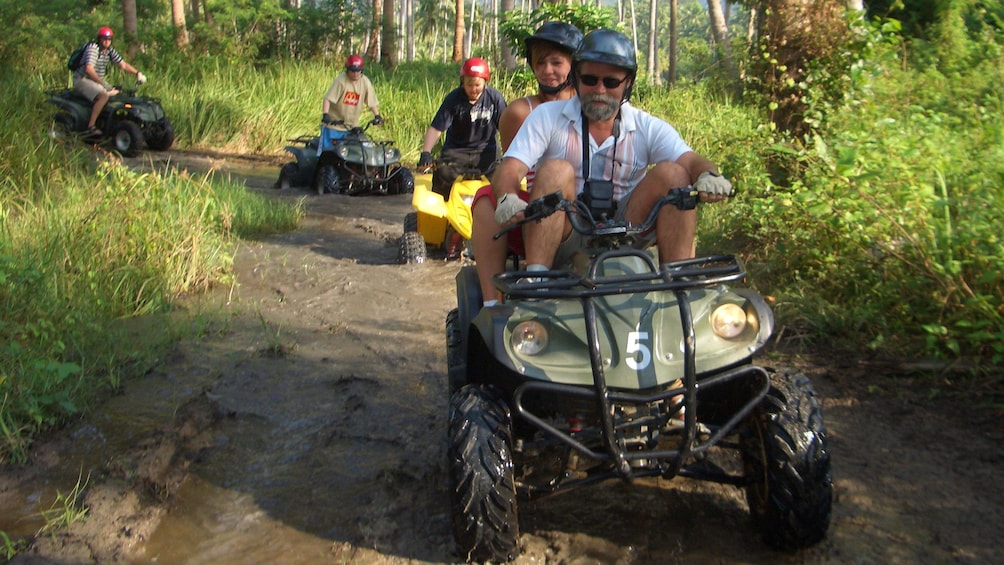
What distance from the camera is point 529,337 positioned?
3.27 meters

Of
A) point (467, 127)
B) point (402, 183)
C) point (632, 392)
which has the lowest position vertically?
point (402, 183)

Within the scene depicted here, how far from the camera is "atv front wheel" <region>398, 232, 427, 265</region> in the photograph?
865 centimetres

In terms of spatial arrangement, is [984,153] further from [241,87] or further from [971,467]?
[241,87]

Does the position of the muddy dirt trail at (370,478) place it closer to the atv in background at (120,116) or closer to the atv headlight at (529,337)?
the atv headlight at (529,337)

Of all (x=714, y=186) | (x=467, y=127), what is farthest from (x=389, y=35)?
(x=714, y=186)

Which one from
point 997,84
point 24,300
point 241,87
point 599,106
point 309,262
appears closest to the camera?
point 599,106

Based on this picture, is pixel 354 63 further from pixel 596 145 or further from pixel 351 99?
pixel 596 145

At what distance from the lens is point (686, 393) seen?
3074mm

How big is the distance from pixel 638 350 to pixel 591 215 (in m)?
0.77

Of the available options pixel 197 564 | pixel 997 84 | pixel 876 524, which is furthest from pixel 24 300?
pixel 997 84

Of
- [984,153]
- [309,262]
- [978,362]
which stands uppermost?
[984,153]

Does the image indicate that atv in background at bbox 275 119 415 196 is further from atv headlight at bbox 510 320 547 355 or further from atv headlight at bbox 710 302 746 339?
atv headlight at bbox 710 302 746 339

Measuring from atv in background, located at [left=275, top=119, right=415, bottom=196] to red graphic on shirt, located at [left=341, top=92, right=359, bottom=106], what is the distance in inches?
18.3

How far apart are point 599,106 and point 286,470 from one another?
6.64 ft
